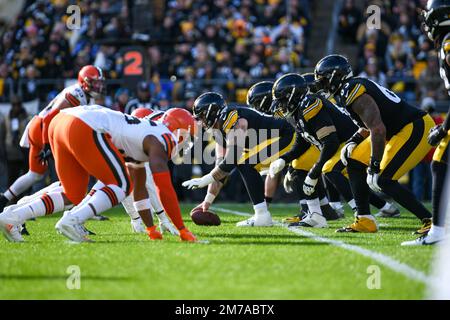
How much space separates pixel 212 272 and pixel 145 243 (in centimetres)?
199

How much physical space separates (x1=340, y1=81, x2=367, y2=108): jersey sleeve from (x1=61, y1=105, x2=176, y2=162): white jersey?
1.86 metres

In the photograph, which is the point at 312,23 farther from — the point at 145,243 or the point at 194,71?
the point at 145,243

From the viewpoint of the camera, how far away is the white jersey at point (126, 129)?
7371 millimetres

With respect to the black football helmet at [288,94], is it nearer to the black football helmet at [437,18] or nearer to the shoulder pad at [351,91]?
the shoulder pad at [351,91]

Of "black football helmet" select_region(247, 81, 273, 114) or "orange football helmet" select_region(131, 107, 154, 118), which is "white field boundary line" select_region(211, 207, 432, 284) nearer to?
"black football helmet" select_region(247, 81, 273, 114)

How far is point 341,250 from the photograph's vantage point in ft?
22.9

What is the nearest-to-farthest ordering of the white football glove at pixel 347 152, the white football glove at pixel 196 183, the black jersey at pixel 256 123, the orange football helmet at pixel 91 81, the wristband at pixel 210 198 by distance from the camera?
the white football glove at pixel 347 152, the white football glove at pixel 196 183, the black jersey at pixel 256 123, the orange football helmet at pixel 91 81, the wristband at pixel 210 198

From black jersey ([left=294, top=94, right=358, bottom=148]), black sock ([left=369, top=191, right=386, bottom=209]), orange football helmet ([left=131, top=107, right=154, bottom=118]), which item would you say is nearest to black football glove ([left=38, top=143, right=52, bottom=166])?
orange football helmet ([left=131, top=107, right=154, bottom=118])

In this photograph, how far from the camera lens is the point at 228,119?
9383 mm

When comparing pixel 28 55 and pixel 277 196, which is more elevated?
pixel 28 55

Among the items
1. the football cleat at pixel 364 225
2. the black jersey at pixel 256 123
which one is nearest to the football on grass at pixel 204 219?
the black jersey at pixel 256 123

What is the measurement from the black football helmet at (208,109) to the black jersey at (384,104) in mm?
1336

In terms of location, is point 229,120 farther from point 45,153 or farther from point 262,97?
point 45,153
